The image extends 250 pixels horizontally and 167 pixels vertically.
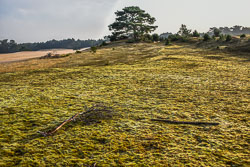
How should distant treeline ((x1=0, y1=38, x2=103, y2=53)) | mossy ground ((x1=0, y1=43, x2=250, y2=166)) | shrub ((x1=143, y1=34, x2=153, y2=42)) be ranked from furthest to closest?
distant treeline ((x1=0, y1=38, x2=103, y2=53)) → shrub ((x1=143, y1=34, x2=153, y2=42)) → mossy ground ((x1=0, y1=43, x2=250, y2=166))

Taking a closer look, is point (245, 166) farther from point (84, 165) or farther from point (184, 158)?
point (84, 165)

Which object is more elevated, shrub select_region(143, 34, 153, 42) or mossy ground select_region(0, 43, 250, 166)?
shrub select_region(143, 34, 153, 42)

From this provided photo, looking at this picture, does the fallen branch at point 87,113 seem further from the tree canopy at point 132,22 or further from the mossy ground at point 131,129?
the tree canopy at point 132,22

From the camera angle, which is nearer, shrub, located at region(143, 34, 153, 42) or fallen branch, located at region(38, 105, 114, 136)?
fallen branch, located at region(38, 105, 114, 136)

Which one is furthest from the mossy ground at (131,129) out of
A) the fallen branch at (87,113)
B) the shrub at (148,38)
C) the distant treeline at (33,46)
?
the distant treeline at (33,46)

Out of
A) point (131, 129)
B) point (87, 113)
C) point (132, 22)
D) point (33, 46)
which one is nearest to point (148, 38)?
point (132, 22)

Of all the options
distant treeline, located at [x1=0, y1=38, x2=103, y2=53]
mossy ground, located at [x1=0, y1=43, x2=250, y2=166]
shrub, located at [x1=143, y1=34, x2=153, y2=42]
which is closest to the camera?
mossy ground, located at [x1=0, y1=43, x2=250, y2=166]

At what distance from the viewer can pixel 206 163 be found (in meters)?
2.09

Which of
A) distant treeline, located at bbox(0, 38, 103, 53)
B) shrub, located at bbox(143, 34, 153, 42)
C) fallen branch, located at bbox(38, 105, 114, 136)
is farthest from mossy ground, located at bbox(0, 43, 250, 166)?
distant treeline, located at bbox(0, 38, 103, 53)

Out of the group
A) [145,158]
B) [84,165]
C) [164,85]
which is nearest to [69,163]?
[84,165]

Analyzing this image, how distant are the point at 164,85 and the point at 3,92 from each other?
5.51 metres

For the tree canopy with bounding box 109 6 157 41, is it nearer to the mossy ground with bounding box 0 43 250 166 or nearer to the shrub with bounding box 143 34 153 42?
the shrub with bounding box 143 34 153 42

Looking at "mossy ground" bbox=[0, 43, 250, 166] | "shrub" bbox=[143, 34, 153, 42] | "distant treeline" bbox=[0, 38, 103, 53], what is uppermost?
"distant treeline" bbox=[0, 38, 103, 53]

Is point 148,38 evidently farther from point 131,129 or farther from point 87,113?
point 131,129
